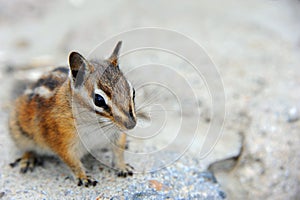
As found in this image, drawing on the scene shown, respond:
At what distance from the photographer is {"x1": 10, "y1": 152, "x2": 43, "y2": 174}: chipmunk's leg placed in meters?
3.89

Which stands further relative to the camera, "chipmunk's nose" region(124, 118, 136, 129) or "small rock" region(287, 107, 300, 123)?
"small rock" region(287, 107, 300, 123)

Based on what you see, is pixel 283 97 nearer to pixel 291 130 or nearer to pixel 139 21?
pixel 291 130

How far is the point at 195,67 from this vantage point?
5566mm

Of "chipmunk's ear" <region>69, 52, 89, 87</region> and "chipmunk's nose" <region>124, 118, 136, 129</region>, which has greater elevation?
"chipmunk's ear" <region>69, 52, 89, 87</region>

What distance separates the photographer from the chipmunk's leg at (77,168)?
3.52 m

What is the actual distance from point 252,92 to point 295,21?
244 cm

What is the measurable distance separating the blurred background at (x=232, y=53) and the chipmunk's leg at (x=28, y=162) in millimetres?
157

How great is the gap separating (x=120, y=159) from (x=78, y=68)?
961 mm

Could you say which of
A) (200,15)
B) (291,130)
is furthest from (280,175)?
(200,15)

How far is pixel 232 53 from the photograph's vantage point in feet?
19.2

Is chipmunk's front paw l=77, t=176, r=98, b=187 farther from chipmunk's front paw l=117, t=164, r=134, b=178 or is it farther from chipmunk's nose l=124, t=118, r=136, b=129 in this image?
chipmunk's nose l=124, t=118, r=136, b=129

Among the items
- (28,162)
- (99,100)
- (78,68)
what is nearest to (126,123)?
(99,100)

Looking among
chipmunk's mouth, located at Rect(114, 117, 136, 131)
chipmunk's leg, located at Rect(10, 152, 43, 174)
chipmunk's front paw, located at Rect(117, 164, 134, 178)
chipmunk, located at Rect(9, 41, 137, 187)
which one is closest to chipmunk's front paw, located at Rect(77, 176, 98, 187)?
chipmunk, located at Rect(9, 41, 137, 187)

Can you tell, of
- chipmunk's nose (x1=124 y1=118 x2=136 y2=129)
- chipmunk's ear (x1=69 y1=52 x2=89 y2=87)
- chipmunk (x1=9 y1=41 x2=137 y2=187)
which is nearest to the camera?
chipmunk's nose (x1=124 y1=118 x2=136 y2=129)
